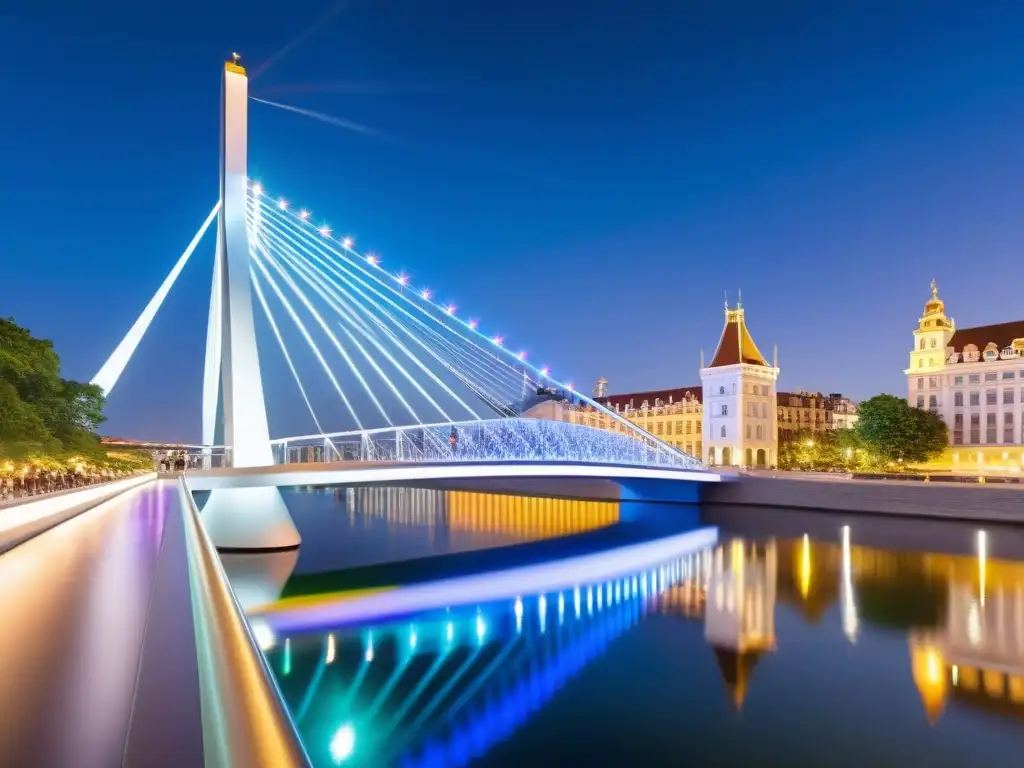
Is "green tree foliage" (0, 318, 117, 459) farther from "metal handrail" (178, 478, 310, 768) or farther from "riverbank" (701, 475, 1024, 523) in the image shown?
"riverbank" (701, 475, 1024, 523)

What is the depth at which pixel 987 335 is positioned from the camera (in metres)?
54.0

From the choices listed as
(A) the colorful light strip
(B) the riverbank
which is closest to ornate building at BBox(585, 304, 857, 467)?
(B) the riverbank

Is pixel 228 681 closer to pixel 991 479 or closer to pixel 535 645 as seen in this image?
pixel 535 645

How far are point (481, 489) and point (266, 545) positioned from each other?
2990cm

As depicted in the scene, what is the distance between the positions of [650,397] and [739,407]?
16.2 metres

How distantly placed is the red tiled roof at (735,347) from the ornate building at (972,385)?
1076cm

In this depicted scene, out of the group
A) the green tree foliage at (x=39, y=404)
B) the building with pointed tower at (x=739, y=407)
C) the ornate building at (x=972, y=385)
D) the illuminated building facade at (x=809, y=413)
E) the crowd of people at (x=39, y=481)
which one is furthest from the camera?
the illuminated building facade at (x=809, y=413)

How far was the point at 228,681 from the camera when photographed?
202 centimetres

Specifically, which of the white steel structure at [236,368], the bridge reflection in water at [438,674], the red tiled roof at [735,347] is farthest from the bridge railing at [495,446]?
the red tiled roof at [735,347]

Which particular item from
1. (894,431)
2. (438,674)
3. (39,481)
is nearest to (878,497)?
(894,431)

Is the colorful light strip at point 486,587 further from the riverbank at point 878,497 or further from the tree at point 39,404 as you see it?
the riverbank at point 878,497

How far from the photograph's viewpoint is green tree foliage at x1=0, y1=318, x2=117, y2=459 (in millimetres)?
18844

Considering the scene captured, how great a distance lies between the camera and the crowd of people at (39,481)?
18023mm

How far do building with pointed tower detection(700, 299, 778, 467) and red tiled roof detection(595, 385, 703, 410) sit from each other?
6.60 metres
